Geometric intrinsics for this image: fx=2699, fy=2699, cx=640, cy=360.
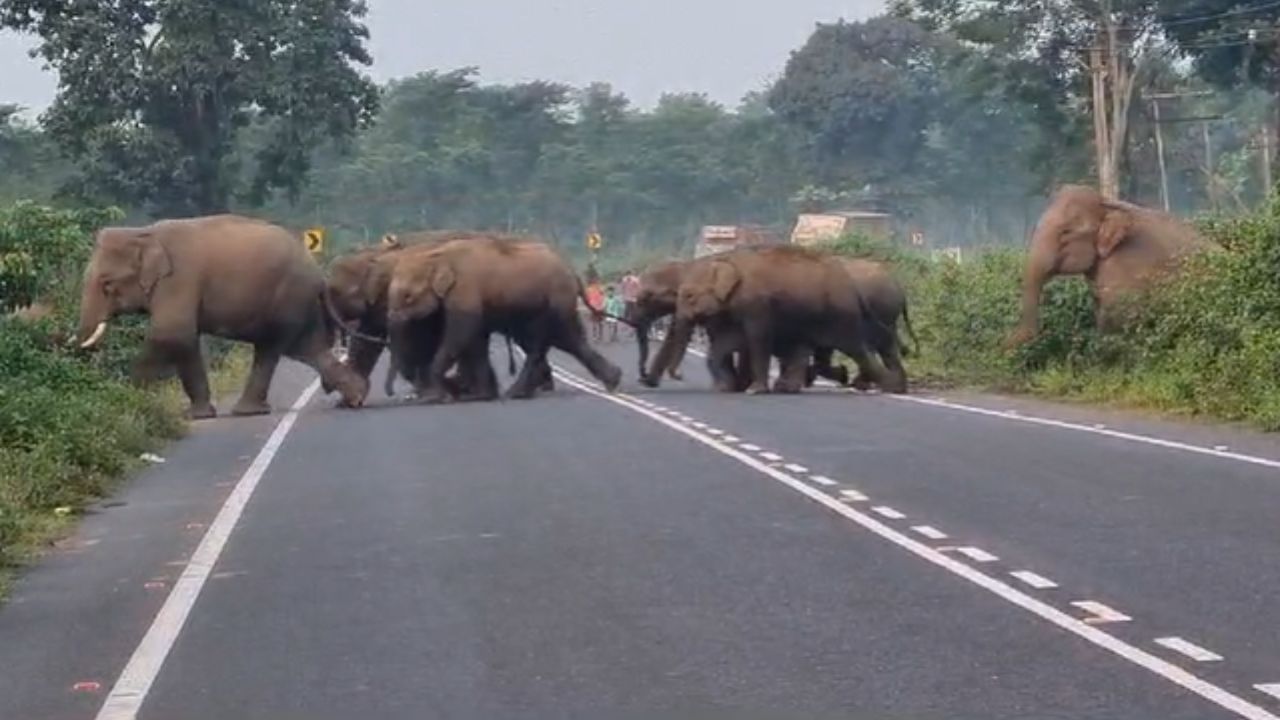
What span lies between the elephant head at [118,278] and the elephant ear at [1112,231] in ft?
36.8

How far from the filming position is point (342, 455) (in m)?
23.7

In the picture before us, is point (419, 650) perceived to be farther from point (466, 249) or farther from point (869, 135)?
point (869, 135)

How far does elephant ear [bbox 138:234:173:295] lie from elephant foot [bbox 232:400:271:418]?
5.83 feet

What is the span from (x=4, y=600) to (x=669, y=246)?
285 ft

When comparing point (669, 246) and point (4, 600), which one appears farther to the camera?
point (669, 246)

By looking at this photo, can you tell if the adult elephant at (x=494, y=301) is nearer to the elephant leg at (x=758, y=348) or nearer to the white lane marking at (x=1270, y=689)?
the elephant leg at (x=758, y=348)

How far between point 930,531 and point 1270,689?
216 inches

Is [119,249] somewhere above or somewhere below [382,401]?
above

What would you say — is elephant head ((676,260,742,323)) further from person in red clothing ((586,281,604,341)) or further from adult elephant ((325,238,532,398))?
person in red clothing ((586,281,604,341))

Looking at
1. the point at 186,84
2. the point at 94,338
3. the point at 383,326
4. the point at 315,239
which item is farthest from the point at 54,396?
the point at 315,239

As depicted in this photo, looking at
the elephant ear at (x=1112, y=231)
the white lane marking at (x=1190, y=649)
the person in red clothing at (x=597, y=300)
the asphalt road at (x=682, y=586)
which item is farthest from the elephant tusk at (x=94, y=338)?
the person in red clothing at (x=597, y=300)

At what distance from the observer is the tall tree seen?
5153cm

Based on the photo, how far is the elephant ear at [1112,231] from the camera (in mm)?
31844

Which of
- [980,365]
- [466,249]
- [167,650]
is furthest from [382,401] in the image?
[167,650]
